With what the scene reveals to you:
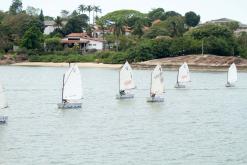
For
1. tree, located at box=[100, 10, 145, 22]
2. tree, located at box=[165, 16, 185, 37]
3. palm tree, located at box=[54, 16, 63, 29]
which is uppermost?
tree, located at box=[100, 10, 145, 22]

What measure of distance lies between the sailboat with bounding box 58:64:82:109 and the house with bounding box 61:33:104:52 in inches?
3377

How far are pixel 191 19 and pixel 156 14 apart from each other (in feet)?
66.6

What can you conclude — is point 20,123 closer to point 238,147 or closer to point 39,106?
point 39,106

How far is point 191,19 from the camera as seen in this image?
549 ft

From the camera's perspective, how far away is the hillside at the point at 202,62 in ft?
398

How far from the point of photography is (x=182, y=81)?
78.5m

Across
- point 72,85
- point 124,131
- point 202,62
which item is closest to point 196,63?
point 202,62

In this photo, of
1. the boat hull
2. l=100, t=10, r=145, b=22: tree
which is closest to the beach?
l=100, t=10, r=145, b=22: tree

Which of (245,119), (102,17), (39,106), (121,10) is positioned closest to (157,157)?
(245,119)

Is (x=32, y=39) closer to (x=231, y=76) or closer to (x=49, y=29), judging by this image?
(x=49, y=29)

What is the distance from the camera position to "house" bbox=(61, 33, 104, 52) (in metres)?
139

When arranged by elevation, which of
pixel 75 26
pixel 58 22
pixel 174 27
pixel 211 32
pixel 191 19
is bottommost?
pixel 211 32

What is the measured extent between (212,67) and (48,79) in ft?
Answer: 129

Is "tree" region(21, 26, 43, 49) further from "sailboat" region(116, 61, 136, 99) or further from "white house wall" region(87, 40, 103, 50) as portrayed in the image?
"sailboat" region(116, 61, 136, 99)
